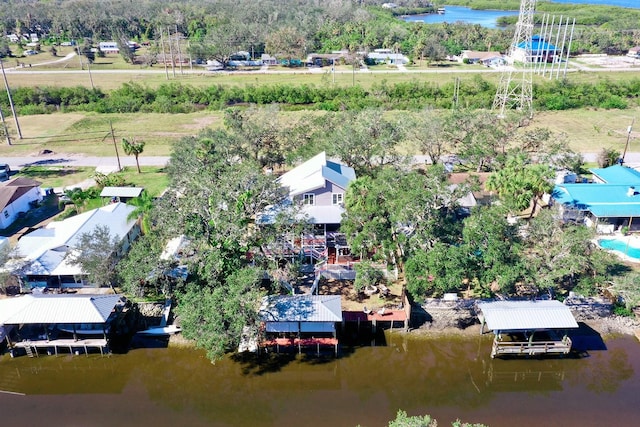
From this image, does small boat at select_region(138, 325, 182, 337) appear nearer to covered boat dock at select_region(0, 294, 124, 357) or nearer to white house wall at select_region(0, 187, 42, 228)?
covered boat dock at select_region(0, 294, 124, 357)

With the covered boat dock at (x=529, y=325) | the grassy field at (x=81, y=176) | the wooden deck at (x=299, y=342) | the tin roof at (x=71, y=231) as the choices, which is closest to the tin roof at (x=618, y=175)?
the covered boat dock at (x=529, y=325)

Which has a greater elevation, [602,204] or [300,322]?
[602,204]

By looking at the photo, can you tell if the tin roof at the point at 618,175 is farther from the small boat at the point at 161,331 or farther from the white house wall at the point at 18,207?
the white house wall at the point at 18,207

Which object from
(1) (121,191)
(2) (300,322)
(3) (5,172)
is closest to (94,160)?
(3) (5,172)

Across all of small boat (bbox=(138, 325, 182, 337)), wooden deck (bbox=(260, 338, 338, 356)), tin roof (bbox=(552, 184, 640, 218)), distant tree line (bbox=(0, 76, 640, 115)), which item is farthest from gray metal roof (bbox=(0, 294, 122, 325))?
distant tree line (bbox=(0, 76, 640, 115))

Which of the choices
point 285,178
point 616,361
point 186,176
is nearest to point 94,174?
point 186,176

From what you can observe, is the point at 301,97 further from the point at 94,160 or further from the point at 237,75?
the point at 94,160

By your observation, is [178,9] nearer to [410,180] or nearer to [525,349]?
[410,180]
